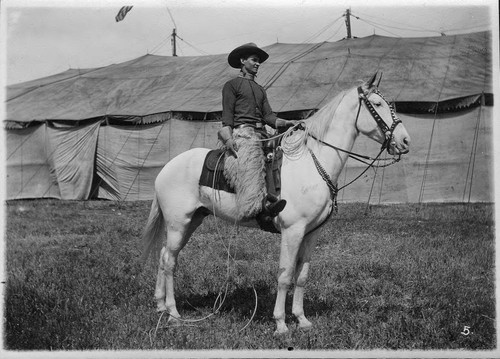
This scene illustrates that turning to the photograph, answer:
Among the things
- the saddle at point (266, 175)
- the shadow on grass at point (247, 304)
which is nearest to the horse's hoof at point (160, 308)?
the shadow on grass at point (247, 304)

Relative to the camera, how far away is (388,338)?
16.3 ft

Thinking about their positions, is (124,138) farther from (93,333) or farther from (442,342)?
(442,342)

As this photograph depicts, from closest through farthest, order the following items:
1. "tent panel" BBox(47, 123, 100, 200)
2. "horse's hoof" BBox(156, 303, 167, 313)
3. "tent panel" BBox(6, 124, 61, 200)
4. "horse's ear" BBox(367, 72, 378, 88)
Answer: "horse's ear" BBox(367, 72, 378, 88)
"horse's hoof" BBox(156, 303, 167, 313)
"tent panel" BBox(47, 123, 100, 200)
"tent panel" BBox(6, 124, 61, 200)

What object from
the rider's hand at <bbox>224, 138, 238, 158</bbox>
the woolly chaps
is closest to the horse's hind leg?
the woolly chaps

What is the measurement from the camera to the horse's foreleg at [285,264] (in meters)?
5.21

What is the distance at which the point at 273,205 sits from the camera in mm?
5172

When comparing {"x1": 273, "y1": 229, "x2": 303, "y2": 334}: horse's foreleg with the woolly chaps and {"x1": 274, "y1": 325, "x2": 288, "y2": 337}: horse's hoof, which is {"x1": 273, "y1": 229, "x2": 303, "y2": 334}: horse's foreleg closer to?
{"x1": 274, "y1": 325, "x2": 288, "y2": 337}: horse's hoof

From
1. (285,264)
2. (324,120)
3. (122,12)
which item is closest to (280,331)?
(285,264)

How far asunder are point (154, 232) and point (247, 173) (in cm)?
169

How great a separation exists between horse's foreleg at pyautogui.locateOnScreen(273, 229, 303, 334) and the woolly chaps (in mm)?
409

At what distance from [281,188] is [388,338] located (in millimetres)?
1763

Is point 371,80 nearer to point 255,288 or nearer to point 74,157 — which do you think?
point 255,288

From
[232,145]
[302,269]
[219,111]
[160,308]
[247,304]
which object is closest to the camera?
[232,145]

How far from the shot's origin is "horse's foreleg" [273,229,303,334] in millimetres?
5215
